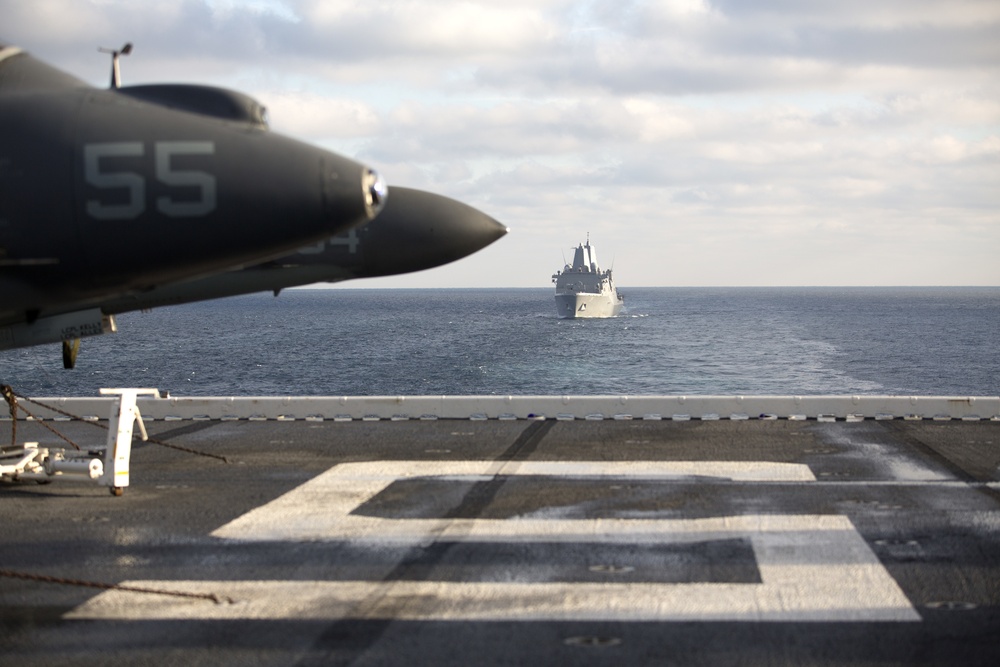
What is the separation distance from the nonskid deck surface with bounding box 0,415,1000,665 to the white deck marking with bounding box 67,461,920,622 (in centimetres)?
4

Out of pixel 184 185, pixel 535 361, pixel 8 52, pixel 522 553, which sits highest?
pixel 8 52

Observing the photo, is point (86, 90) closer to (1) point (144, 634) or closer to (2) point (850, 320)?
(1) point (144, 634)

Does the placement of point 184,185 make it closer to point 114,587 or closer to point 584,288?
point 114,587

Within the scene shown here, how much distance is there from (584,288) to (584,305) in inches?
188

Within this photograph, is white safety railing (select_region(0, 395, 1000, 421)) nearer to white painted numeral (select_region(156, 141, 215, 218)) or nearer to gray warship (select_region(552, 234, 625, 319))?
white painted numeral (select_region(156, 141, 215, 218))

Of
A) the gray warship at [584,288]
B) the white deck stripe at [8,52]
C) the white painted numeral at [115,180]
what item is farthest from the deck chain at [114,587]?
the gray warship at [584,288]

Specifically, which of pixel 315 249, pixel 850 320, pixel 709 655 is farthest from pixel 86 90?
pixel 850 320

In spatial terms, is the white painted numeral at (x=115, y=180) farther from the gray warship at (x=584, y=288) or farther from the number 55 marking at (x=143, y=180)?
the gray warship at (x=584, y=288)

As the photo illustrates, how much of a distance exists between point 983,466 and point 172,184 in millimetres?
15772

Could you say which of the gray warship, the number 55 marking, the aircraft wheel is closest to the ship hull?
the gray warship

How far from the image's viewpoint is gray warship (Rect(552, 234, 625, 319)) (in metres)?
167

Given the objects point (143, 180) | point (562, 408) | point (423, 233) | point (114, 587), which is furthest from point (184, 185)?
point (562, 408)

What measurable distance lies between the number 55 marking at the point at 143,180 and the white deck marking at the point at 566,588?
487 cm

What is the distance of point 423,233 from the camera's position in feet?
38.4
